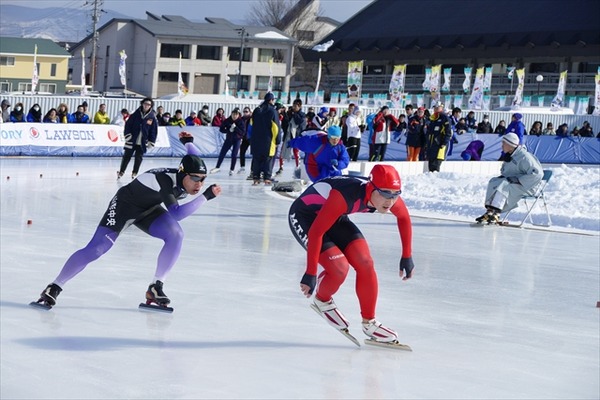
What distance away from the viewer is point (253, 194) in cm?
1652

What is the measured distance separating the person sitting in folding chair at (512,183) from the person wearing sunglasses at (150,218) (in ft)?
23.7

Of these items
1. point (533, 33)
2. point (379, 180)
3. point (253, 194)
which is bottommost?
→ point (253, 194)

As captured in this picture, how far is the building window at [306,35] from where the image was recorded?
9381 cm

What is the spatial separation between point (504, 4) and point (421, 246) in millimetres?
52825

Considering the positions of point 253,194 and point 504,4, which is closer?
point 253,194

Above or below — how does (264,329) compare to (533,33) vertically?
below

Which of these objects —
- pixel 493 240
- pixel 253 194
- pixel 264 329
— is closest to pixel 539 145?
pixel 253 194

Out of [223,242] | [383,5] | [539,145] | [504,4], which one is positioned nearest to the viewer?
[223,242]

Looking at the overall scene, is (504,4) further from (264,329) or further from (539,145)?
(264,329)

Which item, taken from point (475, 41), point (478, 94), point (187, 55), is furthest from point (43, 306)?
point (187, 55)

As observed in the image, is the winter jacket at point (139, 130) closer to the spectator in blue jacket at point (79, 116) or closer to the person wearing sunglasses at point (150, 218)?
the spectator in blue jacket at point (79, 116)

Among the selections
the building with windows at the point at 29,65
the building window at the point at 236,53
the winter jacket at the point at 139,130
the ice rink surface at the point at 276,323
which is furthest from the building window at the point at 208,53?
the ice rink surface at the point at 276,323

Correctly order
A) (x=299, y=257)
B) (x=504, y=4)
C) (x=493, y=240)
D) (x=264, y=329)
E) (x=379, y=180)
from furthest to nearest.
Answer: (x=504, y=4) < (x=493, y=240) < (x=299, y=257) < (x=264, y=329) < (x=379, y=180)

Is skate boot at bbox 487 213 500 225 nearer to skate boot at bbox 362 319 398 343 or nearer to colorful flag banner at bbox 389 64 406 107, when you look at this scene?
skate boot at bbox 362 319 398 343
